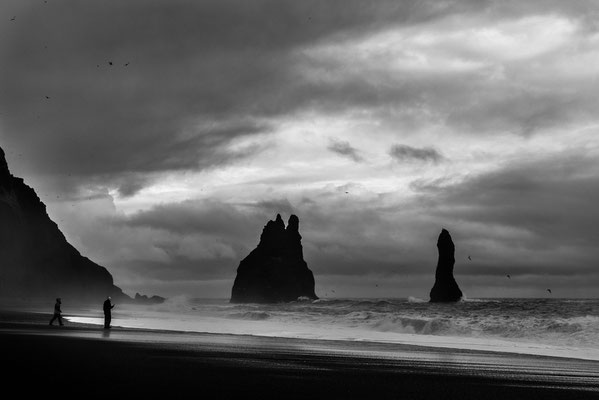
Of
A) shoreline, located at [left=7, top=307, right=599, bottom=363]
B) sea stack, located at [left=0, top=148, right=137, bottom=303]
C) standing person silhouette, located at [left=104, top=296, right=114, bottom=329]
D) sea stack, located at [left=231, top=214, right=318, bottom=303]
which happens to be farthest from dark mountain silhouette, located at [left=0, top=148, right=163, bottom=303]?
shoreline, located at [left=7, top=307, right=599, bottom=363]

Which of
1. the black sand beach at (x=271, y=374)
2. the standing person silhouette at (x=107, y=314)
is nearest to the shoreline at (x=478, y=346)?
the standing person silhouette at (x=107, y=314)

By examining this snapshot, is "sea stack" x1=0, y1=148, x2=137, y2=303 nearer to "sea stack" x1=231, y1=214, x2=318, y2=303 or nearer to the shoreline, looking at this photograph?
"sea stack" x1=231, y1=214, x2=318, y2=303

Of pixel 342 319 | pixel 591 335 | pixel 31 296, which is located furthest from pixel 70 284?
pixel 591 335

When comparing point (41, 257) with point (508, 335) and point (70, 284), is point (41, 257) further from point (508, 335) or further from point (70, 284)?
point (508, 335)

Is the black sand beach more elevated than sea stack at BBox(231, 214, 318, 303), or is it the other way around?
sea stack at BBox(231, 214, 318, 303)

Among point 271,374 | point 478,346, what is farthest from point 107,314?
point 271,374

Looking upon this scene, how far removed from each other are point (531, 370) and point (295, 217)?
593 feet

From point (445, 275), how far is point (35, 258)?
99401 millimetres

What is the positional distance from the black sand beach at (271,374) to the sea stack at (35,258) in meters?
93.8

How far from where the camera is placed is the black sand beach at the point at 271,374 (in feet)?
38.4

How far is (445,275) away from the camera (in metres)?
166

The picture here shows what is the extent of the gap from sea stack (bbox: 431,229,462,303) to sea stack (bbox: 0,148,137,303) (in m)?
85.2

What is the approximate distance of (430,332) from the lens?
150 feet

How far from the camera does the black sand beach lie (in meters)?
11.7
